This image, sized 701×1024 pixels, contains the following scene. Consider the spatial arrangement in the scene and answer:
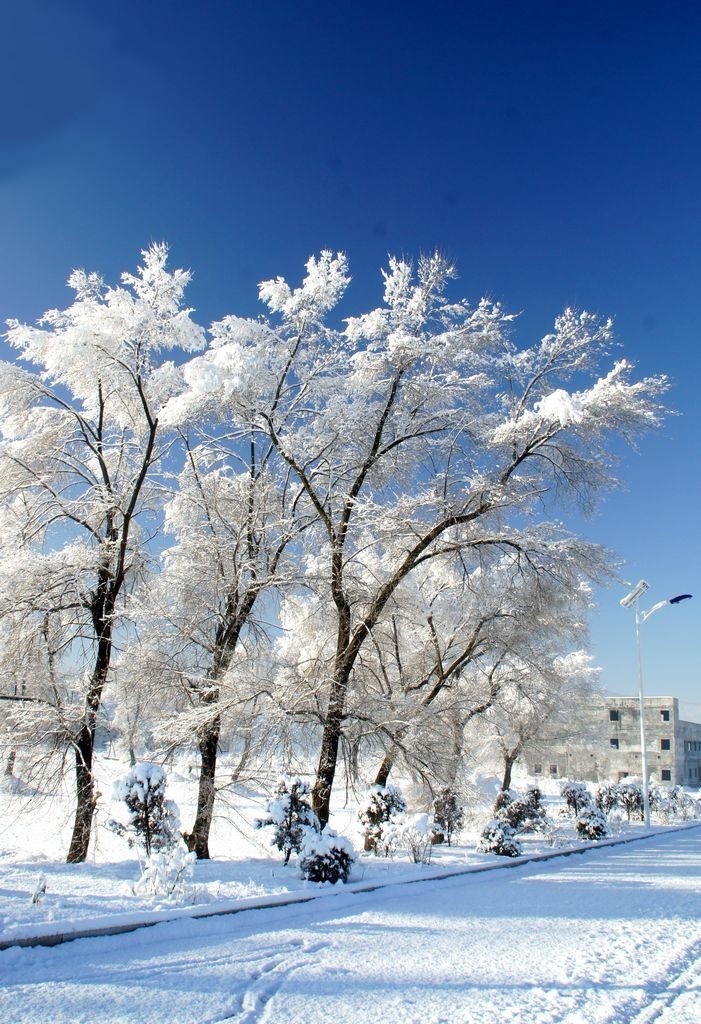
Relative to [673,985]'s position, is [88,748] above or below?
above

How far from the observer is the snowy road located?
487cm

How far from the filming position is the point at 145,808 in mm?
10992

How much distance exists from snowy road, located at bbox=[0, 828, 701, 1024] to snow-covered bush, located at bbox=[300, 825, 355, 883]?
0.98 meters

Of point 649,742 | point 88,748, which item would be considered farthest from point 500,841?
point 649,742

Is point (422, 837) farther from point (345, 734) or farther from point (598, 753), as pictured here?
point (598, 753)

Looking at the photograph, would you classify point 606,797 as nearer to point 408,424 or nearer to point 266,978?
point 408,424

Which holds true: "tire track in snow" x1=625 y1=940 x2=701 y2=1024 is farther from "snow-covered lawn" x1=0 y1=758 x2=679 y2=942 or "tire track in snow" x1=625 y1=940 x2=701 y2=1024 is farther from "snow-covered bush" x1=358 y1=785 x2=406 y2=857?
"snow-covered bush" x1=358 y1=785 x2=406 y2=857

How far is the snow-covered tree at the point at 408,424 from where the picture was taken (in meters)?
14.9

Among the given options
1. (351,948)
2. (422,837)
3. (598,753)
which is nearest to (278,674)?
(422,837)

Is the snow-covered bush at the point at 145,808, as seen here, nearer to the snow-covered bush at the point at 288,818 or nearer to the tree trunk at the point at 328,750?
the snow-covered bush at the point at 288,818

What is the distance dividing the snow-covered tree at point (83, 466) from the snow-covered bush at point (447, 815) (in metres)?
10.1

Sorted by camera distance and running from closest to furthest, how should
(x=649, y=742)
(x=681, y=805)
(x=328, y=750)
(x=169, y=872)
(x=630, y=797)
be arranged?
(x=169, y=872) < (x=328, y=750) < (x=630, y=797) < (x=681, y=805) < (x=649, y=742)

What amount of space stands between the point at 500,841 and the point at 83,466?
1248cm

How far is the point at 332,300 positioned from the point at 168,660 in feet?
26.5
